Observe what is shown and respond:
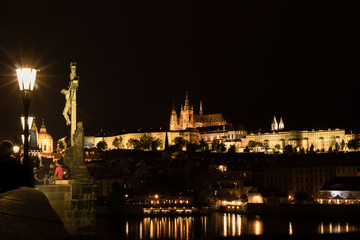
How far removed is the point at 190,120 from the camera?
184 m

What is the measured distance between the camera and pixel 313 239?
34.4 feet

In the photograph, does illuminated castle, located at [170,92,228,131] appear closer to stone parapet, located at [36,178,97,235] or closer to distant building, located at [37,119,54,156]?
distant building, located at [37,119,54,156]

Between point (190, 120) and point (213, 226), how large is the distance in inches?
5438

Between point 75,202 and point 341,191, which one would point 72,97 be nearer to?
point 75,202

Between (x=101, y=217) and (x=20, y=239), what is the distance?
50077 millimetres

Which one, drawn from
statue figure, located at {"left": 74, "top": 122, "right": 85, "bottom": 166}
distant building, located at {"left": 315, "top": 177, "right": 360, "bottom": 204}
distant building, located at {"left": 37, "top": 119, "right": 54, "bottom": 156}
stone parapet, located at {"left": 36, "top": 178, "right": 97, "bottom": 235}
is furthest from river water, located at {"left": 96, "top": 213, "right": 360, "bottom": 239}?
distant building, located at {"left": 37, "top": 119, "right": 54, "bottom": 156}

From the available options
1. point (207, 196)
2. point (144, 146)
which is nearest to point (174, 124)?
point (144, 146)

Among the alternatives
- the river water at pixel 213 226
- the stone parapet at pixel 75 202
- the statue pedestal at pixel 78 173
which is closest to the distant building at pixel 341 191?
the river water at pixel 213 226

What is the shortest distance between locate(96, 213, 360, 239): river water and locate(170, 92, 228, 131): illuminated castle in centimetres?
12666

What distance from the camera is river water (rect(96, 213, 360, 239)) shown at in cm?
3916

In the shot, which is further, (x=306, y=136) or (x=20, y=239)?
(x=306, y=136)

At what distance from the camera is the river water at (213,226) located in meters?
39.2

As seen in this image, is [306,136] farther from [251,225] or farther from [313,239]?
[313,239]

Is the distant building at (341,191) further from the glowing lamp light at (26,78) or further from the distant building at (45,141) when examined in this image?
the distant building at (45,141)
